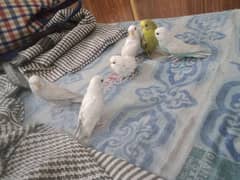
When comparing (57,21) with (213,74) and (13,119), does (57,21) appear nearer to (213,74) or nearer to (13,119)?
(13,119)

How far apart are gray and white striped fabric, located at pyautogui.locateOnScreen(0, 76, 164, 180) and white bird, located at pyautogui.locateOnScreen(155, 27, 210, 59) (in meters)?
0.35

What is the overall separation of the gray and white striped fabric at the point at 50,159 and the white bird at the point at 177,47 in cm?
35

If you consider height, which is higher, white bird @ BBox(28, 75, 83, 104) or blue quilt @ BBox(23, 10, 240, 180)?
white bird @ BBox(28, 75, 83, 104)

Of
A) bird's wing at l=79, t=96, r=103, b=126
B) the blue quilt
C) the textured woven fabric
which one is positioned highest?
the textured woven fabric

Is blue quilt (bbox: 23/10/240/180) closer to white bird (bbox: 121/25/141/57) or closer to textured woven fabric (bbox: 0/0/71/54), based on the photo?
white bird (bbox: 121/25/141/57)

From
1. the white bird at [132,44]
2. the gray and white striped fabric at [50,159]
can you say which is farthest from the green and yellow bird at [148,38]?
the gray and white striped fabric at [50,159]

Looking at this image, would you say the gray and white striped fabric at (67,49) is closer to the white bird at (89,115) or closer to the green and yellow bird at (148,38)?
the green and yellow bird at (148,38)

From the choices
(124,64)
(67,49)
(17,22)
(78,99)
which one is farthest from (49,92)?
(17,22)

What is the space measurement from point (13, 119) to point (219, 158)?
1.53 feet


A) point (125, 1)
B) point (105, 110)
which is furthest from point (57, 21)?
point (125, 1)

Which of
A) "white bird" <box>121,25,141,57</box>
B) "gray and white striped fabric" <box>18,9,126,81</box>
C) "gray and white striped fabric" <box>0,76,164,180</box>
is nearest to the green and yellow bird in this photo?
"white bird" <box>121,25,141,57</box>

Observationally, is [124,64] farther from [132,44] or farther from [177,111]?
[177,111]

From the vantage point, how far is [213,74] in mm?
616

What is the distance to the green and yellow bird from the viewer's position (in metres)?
0.75
